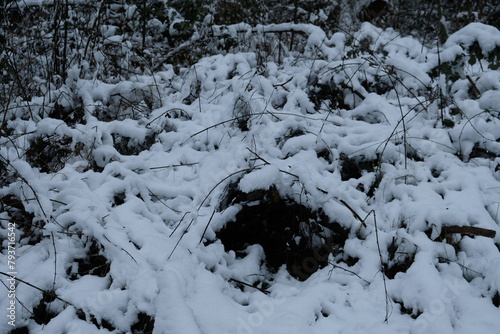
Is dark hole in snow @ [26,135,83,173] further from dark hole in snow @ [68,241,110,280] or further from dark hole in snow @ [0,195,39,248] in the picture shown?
dark hole in snow @ [68,241,110,280]

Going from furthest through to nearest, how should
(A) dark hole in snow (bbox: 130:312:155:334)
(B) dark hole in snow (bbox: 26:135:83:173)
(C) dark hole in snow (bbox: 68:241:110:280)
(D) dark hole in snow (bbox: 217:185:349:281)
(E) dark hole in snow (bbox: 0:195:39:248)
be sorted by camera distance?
(B) dark hole in snow (bbox: 26:135:83:173)
(D) dark hole in snow (bbox: 217:185:349:281)
(E) dark hole in snow (bbox: 0:195:39:248)
(C) dark hole in snow (bbox: 68:241:110:280)
(A) dark hole in snow (bbox: 130:312:155:334)

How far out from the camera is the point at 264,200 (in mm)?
2172

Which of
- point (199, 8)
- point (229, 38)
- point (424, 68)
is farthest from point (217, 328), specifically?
point (199, 8)

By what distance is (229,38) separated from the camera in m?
4.52

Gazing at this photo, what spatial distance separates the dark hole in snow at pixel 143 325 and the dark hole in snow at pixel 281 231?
0.61 m

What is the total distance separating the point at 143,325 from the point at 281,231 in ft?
2.89

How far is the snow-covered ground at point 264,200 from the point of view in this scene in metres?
1.71

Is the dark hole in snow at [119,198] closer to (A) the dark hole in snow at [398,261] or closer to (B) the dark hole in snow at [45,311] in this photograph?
(B) the dark hole in snow at [45,311]

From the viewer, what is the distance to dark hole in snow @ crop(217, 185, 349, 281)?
215 cm

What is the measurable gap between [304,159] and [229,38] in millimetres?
2528

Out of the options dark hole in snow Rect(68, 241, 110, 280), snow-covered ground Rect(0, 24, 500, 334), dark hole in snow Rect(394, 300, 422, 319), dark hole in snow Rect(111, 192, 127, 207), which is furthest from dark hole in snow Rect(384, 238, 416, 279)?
dark hole in snow Rect(111, 192, 127, 207)

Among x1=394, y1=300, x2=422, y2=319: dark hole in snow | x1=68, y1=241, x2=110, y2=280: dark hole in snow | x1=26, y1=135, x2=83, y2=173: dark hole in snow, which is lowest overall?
x1=394, y1=300, x2=422, y2=319: dark hole in snow

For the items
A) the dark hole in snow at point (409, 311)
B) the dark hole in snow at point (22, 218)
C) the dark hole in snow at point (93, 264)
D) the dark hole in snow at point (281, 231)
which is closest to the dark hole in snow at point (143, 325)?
the dark hole in snow at point (93, 264)

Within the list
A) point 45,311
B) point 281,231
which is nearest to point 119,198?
point 45,311
